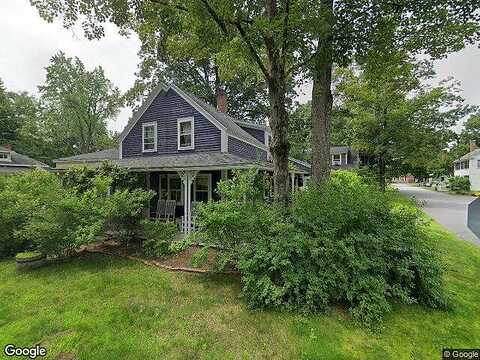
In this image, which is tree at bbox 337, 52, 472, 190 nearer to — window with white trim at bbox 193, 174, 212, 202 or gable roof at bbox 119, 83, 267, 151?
gable roof at bbox 119, 83, 267, 151

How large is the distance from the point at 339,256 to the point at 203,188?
27.4 feet

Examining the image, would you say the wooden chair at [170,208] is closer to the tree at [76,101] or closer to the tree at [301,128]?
the tree at [301,128]

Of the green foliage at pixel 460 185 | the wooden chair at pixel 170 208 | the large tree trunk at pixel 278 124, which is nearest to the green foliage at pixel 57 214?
the wooden chair at pixel 170 208

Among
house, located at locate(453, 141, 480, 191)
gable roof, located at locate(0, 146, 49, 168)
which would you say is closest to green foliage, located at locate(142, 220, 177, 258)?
gable roof, located at locate(0, 146, 49, 168)

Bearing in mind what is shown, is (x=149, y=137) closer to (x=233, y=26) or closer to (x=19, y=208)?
(x=19, y=208)

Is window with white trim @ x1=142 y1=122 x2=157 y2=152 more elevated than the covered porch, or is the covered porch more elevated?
window with white trim @ x1=142 y1=122 x2=157 y2=152

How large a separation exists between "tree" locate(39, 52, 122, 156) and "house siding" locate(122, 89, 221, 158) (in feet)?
69.3

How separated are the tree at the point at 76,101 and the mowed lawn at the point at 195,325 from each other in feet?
102

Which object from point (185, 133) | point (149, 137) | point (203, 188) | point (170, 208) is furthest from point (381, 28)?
point (149, 137)

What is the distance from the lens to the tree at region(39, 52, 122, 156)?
1217 inches

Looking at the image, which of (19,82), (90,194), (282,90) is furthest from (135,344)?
(19,82)

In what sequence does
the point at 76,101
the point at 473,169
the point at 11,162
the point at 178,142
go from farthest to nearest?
the point at 473,169 → the point at 76,101 → the point at 11,162 → the point at 178,142

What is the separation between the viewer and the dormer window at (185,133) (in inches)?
503

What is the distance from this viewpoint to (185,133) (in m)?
13.0
